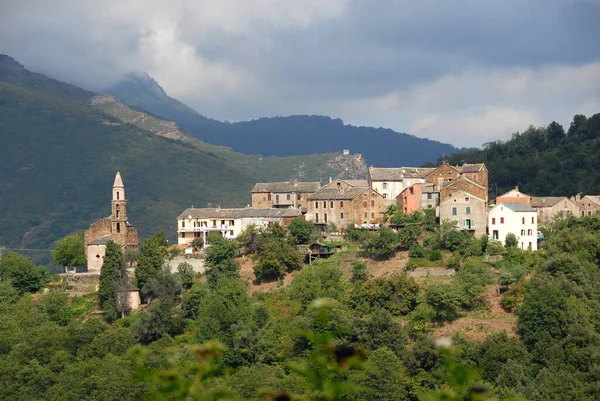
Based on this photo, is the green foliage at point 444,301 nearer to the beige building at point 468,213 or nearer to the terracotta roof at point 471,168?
the beige building at point 468,213

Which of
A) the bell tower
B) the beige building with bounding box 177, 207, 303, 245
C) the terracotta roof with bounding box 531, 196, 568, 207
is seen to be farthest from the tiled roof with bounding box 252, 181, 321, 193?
the terracotta roof with bounding box 531, 196, 568, 207

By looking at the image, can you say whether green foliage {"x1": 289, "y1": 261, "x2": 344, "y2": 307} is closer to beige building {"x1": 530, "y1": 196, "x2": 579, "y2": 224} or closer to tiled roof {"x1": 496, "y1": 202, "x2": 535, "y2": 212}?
tiled roof {"x1": 496, "y1": 202, "x2": 535, "y2": 212}

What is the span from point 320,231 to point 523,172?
3499cm

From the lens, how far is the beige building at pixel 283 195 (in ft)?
256

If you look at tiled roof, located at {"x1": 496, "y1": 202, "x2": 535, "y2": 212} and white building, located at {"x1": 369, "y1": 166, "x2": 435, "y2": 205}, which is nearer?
tiled roof, located at {"x1": 496, "y1": 202, "x2": 535, "y2": 212}

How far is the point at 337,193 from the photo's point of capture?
73.7 metres

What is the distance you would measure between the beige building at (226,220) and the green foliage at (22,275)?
1125cm

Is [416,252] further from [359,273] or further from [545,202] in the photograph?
[545,202]

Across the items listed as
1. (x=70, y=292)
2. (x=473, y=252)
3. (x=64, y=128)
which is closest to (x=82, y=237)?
(x=70, y=292)

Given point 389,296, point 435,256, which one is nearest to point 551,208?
point 435,256

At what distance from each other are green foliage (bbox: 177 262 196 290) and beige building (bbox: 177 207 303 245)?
6047 millimetres

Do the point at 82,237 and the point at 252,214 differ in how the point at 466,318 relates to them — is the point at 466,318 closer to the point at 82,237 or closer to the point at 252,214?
the point at 252,214

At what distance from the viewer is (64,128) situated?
18650 centimetres

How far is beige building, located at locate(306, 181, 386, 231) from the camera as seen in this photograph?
2837 inches
